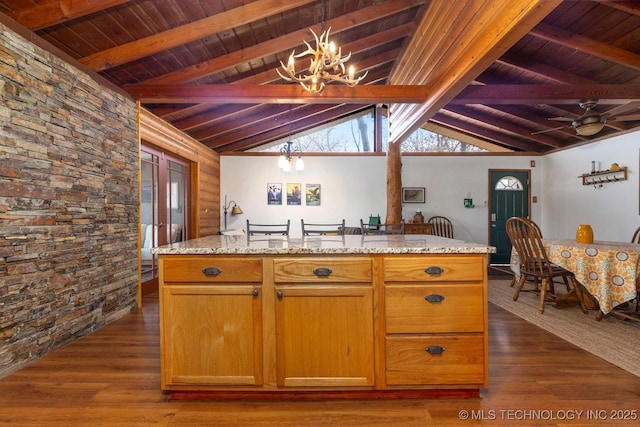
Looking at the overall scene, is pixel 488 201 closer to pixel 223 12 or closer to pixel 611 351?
pixel 611 351

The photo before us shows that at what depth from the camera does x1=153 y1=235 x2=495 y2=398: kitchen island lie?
1.75 metres

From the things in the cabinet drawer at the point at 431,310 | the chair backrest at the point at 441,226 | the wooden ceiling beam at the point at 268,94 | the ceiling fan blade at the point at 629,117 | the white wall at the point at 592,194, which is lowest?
the cabinet drawer at the point at 431,310

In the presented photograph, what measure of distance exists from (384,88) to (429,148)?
3641mm

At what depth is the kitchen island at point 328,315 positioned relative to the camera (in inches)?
69.0

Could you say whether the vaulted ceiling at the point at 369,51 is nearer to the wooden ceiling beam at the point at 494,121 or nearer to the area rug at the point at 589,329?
the wooden ceiling beam at the point at 494,121

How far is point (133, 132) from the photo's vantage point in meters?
3.60

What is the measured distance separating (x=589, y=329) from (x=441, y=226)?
4012 mm

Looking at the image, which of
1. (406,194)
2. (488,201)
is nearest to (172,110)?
(406,194)

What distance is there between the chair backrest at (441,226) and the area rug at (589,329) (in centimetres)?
279

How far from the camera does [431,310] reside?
1.75m

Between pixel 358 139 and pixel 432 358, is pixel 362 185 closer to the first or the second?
pixel 358 139

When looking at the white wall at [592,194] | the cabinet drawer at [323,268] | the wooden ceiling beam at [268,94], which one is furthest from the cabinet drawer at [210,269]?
the white wall at [592,194]

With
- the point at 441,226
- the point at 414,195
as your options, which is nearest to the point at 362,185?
the point at 414,195

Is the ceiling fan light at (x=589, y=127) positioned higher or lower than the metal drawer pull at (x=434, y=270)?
higher
